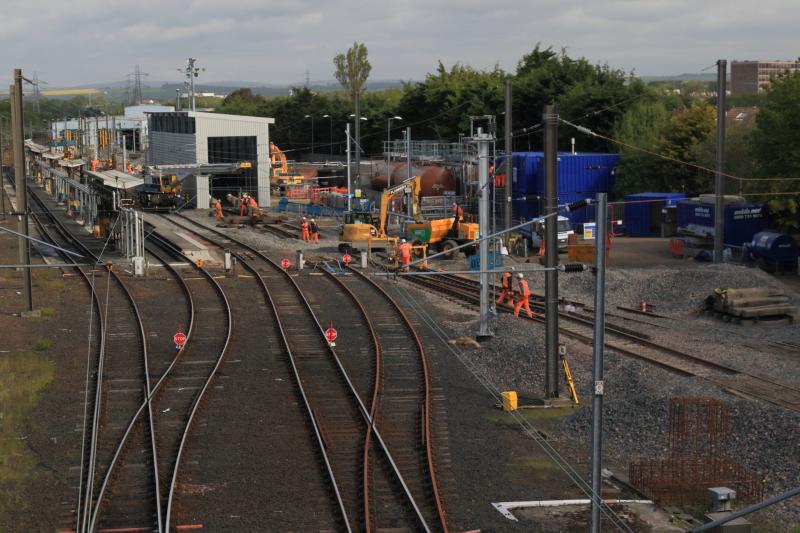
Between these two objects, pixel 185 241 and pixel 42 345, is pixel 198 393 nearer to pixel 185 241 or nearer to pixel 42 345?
pixel 42 345

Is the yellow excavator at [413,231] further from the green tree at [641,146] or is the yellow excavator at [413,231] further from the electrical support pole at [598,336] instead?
the electrical support pole at [598,336]

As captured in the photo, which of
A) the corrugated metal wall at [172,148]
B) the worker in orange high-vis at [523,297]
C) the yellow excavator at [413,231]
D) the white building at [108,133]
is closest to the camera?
the worker in orange high-vis at [523,297]

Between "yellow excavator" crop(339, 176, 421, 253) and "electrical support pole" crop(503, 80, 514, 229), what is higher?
"electrical support pole" crop(503, 80, 514, 229)

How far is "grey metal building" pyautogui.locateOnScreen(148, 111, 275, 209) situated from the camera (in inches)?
2640

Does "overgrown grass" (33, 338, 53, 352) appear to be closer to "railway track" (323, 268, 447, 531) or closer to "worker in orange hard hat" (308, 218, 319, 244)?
"railway track" (323, 268, 447, 531)

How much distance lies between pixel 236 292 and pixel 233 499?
18266 millimetres

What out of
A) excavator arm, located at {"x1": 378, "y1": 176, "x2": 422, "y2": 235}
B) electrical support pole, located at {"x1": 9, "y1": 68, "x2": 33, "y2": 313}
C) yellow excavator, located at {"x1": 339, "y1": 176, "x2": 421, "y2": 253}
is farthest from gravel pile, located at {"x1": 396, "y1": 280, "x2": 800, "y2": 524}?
excavator arm, located at {"x1": 378, "y1": 176, "x2": 422, "y2": 235}

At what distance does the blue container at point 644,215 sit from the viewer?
46072 millimetres

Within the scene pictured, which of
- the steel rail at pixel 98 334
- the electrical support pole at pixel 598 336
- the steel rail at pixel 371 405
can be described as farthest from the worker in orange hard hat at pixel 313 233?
the electrical support pole at pixel 598 336

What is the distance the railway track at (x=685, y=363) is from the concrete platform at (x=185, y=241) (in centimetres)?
1423

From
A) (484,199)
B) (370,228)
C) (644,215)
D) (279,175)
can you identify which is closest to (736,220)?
(644,215)

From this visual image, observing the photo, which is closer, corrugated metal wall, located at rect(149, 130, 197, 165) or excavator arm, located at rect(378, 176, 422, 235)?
excavator arm, located at rect(378, 176, 422, 235)

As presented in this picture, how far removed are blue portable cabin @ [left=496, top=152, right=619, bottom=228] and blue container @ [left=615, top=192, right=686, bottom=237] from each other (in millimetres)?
2539

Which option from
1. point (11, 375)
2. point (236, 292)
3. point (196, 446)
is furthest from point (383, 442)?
point (236, 292)
